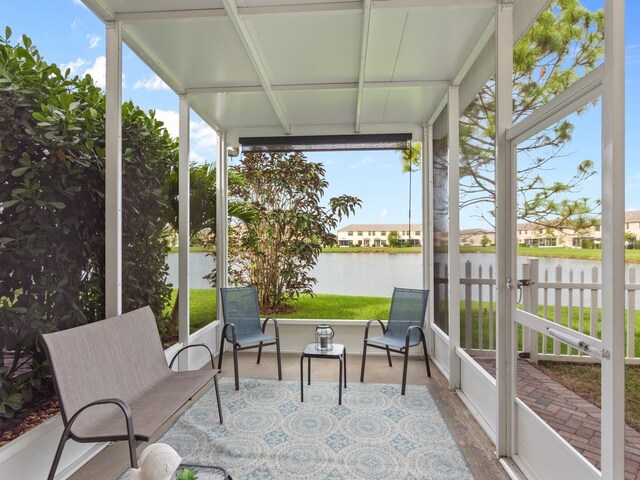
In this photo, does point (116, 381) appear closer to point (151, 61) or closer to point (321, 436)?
point (321, 436)

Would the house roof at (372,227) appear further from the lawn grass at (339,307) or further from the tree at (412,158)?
the lawn grass at (339,307)

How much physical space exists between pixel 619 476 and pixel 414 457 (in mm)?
1212

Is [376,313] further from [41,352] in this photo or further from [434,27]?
[41,352]

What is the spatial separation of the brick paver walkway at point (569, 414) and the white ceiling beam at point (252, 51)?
2.92 meters

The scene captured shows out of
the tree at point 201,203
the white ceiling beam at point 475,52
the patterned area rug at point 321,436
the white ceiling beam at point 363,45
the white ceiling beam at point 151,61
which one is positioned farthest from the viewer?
the tree at point 201,203

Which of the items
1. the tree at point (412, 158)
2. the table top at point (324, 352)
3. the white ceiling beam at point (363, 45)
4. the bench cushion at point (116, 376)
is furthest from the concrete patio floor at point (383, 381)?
the white ceiling beam at point (363, 45)

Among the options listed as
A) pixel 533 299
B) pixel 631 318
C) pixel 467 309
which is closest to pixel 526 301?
pixel 533 299

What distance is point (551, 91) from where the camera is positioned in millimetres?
1983

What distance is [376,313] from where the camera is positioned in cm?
534

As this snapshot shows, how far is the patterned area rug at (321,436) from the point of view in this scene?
2.21 m

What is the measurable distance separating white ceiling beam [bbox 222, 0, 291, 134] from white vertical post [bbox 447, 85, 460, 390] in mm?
1815

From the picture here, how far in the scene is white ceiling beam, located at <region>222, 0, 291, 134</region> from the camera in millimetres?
2385

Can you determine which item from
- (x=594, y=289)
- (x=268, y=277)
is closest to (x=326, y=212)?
(x=268, y=277)

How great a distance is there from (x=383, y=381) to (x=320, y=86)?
3086 mm
